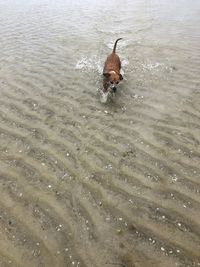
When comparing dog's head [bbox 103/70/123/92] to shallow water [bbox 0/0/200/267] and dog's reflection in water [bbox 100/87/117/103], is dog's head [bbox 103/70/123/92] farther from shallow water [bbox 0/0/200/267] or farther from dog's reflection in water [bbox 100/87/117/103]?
shallow water [bbox 0/0/200/267]

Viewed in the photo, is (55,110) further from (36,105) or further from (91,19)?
(91,19)

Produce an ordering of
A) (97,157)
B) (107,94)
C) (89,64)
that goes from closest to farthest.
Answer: (97,157), (107,94), (89,64)

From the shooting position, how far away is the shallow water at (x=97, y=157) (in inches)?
144

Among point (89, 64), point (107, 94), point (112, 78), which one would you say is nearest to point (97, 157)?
point (107, 94)

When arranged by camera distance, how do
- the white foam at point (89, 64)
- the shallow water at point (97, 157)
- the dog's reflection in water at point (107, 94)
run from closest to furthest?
the shallow water at point (97, 157) → the dog's reflection in water at point (107, 94) → the white foam at point (89, 64)

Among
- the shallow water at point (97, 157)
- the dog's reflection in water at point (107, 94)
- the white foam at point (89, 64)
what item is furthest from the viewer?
the white foam at point (89, 64)

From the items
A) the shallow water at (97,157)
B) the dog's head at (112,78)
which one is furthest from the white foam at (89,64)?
the dog's head at (112,78)

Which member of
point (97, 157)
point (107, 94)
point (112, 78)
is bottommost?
point (97, 157)

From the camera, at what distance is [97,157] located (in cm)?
494

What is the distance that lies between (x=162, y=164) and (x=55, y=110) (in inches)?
99.4

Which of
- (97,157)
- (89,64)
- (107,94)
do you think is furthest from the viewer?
(89,64)

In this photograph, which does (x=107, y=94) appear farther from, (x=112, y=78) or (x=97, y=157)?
(x=97, y=157)

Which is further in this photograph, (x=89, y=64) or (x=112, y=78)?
(x=89, y=64)

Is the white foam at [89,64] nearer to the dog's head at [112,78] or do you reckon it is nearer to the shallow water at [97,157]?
the shallow water at [97,157]
